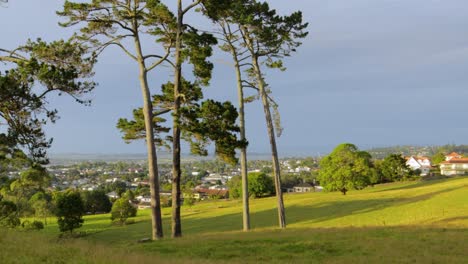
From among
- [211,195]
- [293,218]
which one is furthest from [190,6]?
[211,195]

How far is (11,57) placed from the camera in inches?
578

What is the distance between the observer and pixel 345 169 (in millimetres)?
65062

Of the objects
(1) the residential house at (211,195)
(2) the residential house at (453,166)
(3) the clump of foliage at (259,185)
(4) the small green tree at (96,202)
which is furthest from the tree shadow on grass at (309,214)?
(2) the residential house at (453,166)

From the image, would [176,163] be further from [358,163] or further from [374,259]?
[358,163]

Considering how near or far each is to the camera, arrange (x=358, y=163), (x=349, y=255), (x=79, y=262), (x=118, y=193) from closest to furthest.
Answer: (x=79, y=262) → (x=349, y=255) → (x=358, y=163) → (x=118, y=193)

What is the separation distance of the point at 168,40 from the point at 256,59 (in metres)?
6.83

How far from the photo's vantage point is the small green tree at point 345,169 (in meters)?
64.9

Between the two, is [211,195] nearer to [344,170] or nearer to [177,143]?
[344,170]

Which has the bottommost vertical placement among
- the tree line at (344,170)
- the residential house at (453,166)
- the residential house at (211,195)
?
the residential house at (211,195)

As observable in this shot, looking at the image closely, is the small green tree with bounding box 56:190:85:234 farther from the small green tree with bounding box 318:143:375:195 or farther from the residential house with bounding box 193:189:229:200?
the residential house with bounding box 193:189:229:200

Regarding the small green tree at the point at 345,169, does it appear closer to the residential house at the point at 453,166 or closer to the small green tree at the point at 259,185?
the small green tree at the point at 259,185

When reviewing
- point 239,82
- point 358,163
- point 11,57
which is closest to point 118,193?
point 358,163

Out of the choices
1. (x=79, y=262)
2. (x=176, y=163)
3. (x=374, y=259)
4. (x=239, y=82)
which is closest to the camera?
(x=79, y=262)

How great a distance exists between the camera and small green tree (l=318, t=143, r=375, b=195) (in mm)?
64875
